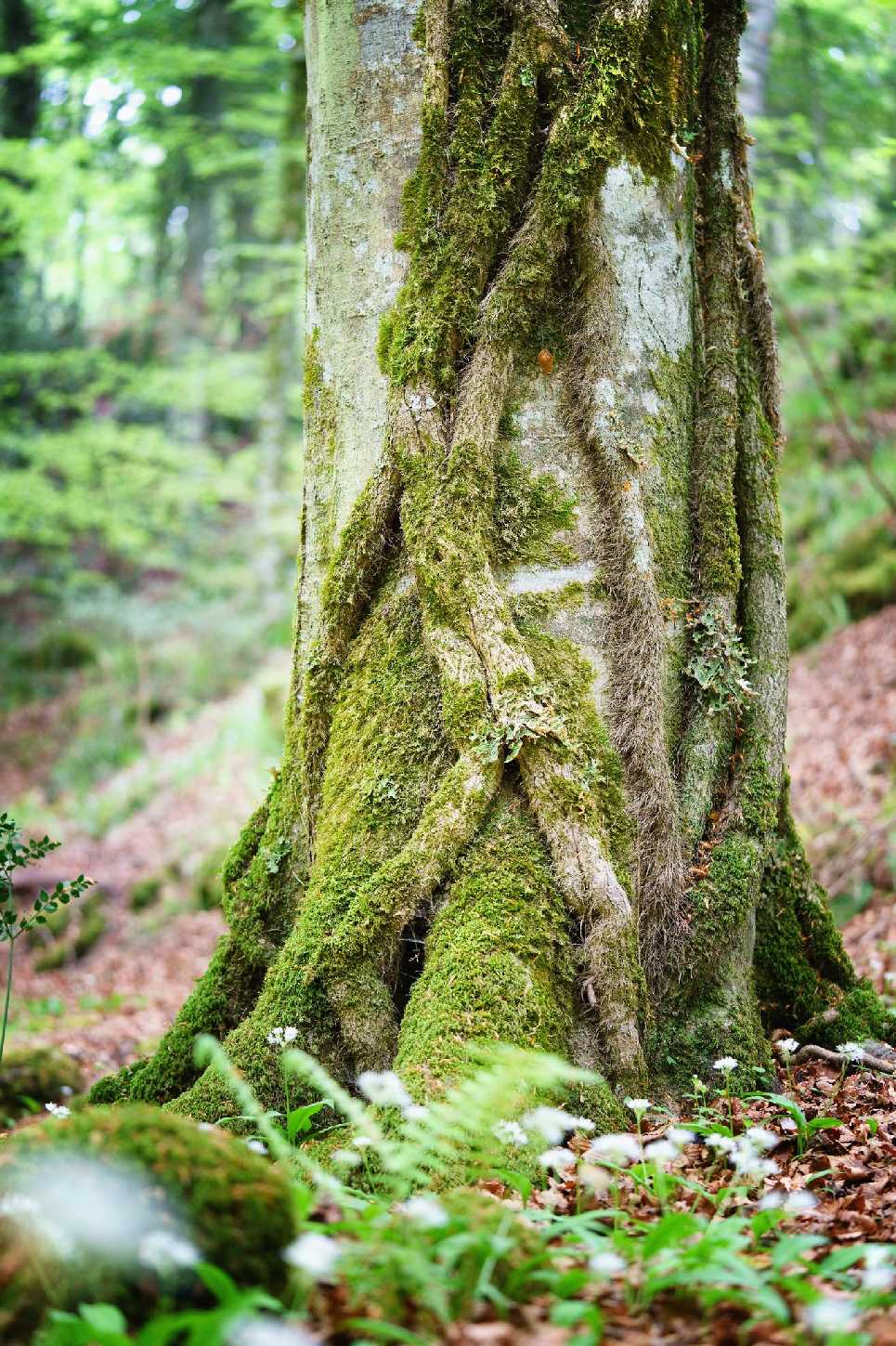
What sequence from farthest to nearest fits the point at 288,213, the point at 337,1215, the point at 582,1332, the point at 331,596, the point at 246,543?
the point at 246,543 → the point at 288,213 → the point at 331,596 → the point at 337,1215 → the point at 582,1332

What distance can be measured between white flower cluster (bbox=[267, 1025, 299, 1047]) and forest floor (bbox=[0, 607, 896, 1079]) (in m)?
2.64

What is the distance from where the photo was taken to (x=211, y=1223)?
156 cm

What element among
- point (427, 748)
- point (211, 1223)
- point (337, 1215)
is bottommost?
point (337, 1215)

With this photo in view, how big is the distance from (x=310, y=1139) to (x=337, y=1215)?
676mm

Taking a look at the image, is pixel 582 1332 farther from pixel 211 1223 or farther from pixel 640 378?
pixel 640 378

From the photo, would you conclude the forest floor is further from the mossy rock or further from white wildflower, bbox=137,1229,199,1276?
white wildflower, bbox=137,1229,199,1276

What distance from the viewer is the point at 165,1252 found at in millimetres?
1464

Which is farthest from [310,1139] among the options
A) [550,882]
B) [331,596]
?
[331,596]

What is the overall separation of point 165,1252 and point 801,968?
8.34 feet

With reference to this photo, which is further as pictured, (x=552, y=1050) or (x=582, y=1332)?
(x=552, y=1050)

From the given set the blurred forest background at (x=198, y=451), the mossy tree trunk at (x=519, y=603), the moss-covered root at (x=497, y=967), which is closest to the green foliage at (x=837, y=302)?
the blurred forest background at (x=198, y=451)

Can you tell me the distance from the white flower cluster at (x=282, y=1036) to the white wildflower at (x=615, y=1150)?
829mm

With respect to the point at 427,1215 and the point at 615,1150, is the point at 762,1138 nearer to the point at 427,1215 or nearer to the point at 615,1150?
the point at 615,1150

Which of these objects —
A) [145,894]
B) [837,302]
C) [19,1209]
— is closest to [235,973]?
[19,1209]
